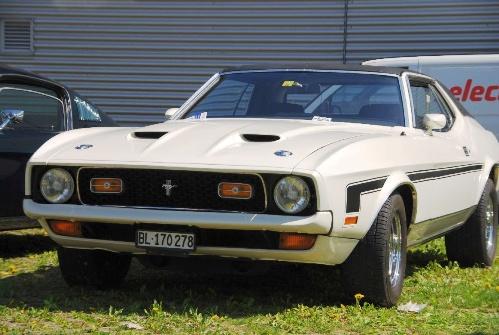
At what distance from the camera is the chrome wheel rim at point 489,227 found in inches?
284

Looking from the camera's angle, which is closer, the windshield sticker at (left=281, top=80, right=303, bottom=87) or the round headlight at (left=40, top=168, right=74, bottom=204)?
the round headlight at (left=40, top=168, right=74, bottom=204)

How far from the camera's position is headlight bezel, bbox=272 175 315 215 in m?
4.62

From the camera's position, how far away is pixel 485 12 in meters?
13.1

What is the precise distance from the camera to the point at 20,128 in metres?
6.86

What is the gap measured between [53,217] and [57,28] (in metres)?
10.5

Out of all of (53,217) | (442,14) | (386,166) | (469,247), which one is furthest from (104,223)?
(442,14)

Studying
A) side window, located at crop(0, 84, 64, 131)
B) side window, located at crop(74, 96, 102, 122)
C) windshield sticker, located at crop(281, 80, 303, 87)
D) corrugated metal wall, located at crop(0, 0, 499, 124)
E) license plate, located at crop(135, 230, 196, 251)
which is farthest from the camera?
corrugated metal wall, located at crop(0, 0, 499, 124)

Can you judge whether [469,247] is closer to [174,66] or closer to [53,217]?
[53,217]

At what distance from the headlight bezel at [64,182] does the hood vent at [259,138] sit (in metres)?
0.98

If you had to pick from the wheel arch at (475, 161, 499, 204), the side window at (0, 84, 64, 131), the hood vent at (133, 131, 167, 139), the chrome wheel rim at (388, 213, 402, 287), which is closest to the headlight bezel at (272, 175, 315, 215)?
the chrome wheel rim at (388, 213, 402, 287)

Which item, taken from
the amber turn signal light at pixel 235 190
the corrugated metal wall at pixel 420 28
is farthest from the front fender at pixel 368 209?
the corrugated metal wall at pixel 420 28

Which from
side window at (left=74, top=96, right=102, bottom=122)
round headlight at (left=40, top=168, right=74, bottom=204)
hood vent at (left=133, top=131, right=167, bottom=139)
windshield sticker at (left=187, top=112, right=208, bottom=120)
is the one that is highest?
windshield sticker at (left=187, top=112, right=208, bottom=120)

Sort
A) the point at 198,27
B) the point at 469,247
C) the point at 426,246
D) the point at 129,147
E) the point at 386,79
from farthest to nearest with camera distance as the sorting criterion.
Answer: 1. the point at 198,27
2. the point at 426,246
3. the point at 469,247
4. the point at 386,79
5. the point at 129,147

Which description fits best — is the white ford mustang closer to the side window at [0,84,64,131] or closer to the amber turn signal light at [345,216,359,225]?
the amber turn signal light at [345,216,359,225]
